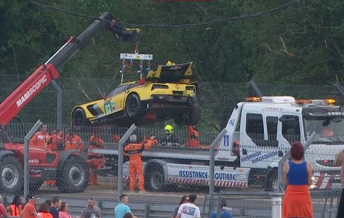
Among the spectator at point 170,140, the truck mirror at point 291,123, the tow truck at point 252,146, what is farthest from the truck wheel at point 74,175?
the truck mirror at point 291,123

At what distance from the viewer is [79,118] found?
25.7 metres

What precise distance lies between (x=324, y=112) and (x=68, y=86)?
8905mm

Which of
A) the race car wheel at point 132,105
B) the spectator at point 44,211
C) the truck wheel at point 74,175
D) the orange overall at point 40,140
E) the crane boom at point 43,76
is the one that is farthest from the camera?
the race car wheel at point 132,105

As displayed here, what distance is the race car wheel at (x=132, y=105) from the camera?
78.8 ft

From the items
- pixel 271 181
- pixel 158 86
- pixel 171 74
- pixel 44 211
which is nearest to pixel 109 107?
pixel 158 86

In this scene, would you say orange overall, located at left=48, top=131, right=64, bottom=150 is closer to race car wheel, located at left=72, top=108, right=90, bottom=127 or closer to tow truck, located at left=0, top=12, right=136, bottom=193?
tow truck, located at left=0, top=12, right=136, bottom=193

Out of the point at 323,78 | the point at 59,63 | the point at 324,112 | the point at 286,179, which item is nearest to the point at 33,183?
the point at 59,63

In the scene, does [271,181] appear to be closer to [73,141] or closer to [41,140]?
[73,141]

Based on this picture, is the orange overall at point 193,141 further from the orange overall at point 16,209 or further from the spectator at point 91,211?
the orange overall at point 16,209

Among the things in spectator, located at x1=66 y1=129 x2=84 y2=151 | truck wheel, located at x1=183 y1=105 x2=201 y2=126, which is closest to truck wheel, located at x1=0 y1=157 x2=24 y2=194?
spectator, located at x1=66 y1=129 x2=84 y2=151

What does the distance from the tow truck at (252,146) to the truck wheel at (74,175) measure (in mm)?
1052

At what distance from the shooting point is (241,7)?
3581 centimetres

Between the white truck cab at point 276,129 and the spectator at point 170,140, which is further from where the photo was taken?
the spectator at point 170,140

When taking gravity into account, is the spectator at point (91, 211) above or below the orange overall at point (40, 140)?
below
